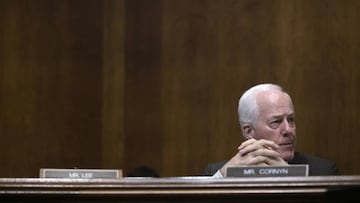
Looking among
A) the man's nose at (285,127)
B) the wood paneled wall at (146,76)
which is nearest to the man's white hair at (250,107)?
the man's nose at (285,127)

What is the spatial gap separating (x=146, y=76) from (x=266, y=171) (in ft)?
6.53

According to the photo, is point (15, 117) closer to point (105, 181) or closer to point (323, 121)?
point (323, 121)

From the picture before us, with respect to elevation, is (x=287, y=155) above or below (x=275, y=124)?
below

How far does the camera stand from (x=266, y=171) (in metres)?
2.13

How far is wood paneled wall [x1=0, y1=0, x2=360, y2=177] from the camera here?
399 cm

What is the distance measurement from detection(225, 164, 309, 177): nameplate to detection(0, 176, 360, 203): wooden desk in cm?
33

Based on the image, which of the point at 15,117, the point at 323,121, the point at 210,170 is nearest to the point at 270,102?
the point at 210,170

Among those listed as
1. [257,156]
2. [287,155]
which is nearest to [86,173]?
[257,156]

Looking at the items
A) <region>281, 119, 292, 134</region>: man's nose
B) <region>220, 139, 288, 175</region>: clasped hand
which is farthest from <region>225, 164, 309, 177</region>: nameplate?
<region>281, 119, 292, 134</region>: man's nose

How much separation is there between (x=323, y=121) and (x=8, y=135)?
168cm

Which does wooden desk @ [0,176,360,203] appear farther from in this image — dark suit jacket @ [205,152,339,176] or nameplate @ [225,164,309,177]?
dark suit jacket @ [205,152,339,176]

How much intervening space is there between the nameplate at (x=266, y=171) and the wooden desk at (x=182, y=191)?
13.0 inches

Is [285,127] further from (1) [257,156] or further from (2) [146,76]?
(2) [146,76]

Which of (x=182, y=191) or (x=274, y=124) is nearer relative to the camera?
(x=182, y=191)
